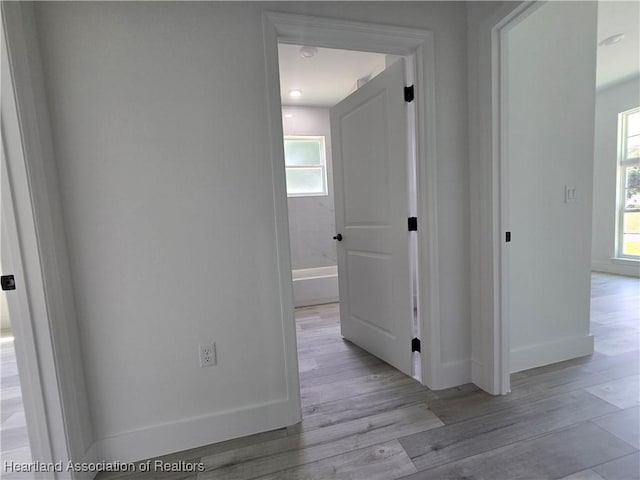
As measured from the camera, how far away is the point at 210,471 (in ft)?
4.11

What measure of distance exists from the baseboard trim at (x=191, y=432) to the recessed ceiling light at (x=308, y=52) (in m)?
2.84

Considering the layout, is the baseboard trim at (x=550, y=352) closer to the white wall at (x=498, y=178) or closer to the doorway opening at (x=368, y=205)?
the white wall at (x=498, y=178)

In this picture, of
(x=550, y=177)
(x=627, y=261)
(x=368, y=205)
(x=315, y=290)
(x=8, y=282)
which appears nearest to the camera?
(x=8, y=282)

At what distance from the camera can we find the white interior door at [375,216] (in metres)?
1.81

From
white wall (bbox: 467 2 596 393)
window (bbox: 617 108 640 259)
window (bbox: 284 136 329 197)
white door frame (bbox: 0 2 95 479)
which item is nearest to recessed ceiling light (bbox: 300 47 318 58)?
white wall (bbox: 467 2 596 393)

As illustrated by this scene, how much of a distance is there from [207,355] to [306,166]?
3.50m

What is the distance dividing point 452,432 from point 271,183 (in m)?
1.51

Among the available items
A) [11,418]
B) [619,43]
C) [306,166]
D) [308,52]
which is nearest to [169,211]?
[11,418]

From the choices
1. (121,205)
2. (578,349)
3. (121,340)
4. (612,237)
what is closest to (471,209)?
(578,349)

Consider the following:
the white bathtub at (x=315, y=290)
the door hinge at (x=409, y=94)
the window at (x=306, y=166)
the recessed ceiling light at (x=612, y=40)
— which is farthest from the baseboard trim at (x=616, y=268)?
the door hinge at (x=409, y=94)

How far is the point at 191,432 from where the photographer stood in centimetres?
140

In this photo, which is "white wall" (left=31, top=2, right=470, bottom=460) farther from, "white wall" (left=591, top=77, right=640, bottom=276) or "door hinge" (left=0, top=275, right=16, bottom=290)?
"white wall" (left=591, top=77, right=640, bottom=276)

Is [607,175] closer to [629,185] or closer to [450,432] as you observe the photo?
[629,185]

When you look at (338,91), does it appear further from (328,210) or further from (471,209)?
(471,209)
